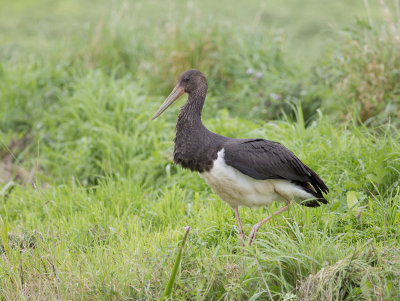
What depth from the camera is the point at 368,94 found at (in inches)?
205

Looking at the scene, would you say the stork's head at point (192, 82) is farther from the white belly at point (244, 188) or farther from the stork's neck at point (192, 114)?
the white belly at point (244, 188)

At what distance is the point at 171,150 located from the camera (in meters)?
5.33

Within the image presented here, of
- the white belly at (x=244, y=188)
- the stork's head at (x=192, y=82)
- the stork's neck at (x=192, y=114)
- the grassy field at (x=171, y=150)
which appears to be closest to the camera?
the grassy field at (x=171, y=150)

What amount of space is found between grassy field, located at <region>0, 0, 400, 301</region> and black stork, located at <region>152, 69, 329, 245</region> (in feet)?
0.49

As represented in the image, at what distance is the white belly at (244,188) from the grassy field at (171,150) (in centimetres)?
15

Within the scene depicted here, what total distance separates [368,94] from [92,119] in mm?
2739

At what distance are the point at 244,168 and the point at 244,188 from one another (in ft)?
0.44

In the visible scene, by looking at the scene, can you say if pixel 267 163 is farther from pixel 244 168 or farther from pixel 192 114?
pixel 192 114

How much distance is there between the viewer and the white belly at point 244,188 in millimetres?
3627

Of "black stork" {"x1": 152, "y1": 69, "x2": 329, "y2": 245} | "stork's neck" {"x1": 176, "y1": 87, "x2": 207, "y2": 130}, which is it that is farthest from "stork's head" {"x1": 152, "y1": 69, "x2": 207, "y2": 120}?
"black stork" {"x1": 152, "y1": 69, "x2": 329, "y2": 245}

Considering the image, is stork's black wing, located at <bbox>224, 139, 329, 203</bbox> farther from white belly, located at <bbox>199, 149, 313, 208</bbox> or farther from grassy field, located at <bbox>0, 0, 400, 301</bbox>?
grassy field, located at <bbox>0, 0, 400, 301</bbox>

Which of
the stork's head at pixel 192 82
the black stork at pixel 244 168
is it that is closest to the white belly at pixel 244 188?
the black stork at pixel 244 168

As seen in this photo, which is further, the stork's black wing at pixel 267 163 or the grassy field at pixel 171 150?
the stork's black wing at pixel 267 163

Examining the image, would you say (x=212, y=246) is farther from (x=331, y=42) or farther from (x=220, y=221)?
(x=331, y=42)
